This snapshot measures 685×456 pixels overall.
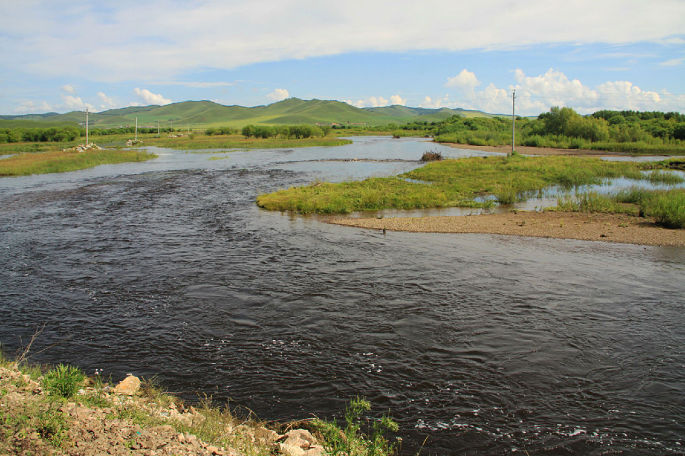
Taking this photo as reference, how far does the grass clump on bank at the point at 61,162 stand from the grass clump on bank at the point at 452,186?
99.5 ft

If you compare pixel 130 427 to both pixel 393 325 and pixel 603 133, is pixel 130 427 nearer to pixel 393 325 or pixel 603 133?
pixel 393 325

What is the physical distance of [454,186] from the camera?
33.3 metres

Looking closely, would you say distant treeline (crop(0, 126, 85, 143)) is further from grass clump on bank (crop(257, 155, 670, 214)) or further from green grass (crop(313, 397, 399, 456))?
green grass (crop(313, 397, 399, 456))

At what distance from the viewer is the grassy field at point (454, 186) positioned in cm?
2736

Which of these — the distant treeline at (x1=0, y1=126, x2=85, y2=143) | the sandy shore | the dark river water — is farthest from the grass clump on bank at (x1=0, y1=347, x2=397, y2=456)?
the distant treeline at (x1=0, y1=126, x2=85, y2=143)

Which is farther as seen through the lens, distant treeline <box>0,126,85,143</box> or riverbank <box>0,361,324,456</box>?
distant treeline <box>0,126,85,143</box>

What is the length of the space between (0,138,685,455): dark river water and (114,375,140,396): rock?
76cm

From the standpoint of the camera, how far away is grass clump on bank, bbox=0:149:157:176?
47.4 m

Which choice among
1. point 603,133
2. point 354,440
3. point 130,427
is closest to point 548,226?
point 354,440

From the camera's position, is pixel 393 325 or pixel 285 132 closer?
pixel 393 325

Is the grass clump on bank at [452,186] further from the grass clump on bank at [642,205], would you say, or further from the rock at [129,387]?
the rock at [129,387]

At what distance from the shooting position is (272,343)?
1047 cm

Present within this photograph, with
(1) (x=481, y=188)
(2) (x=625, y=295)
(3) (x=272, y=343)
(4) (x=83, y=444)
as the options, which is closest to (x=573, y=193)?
(1) (x=481, y=188)

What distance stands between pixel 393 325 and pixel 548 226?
13146 mm
